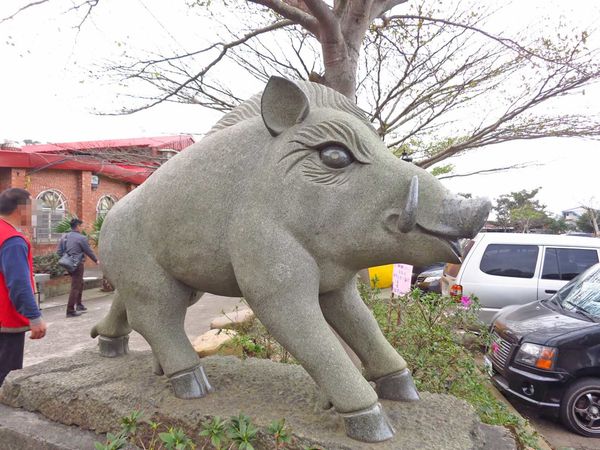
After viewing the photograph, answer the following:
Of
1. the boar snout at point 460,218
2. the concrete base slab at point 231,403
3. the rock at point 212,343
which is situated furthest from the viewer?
the rock at point 212,343

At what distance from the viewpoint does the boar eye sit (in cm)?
187

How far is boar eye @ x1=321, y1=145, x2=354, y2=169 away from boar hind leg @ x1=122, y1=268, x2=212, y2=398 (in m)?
0.99

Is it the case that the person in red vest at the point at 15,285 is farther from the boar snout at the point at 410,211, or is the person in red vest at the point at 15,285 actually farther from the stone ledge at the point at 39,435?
the boar snout at the point at 410,211

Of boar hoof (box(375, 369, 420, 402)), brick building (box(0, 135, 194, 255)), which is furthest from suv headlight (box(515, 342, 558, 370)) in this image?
brick building (box(0, 135, 194, 255))

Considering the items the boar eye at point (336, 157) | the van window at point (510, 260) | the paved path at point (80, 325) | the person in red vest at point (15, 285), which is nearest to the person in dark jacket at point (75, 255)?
the paved path at point (80, 325)

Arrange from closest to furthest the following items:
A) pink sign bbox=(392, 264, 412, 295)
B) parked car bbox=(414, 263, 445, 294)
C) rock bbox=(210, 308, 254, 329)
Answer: pink sign bbox=(392, 264, 412, 295) → rock bbox=(210, 308, 254, 329) → parked car bbox=(414, 263, 445, 294)

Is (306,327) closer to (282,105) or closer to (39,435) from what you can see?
(282,105)

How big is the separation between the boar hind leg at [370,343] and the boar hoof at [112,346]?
146 centimetres

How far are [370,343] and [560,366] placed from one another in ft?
8.34

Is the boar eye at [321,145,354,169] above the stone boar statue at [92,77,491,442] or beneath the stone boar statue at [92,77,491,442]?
above

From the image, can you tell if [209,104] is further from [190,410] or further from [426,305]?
[190,410]

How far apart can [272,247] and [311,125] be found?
1.86 ft

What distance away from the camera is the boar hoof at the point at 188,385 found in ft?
7.02

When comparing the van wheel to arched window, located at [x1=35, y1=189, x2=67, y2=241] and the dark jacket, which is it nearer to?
the dark jacket
